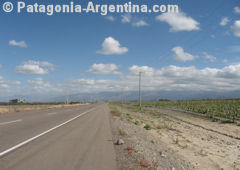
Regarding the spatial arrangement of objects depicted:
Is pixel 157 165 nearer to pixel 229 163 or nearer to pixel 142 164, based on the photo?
pixel 142 164

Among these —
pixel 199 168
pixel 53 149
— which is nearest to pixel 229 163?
pixel 199 168

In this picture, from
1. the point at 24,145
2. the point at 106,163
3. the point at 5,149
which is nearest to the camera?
the point at 106,163

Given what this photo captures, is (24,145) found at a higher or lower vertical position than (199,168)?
higher

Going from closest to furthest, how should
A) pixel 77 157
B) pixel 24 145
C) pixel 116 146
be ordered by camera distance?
pixel 77 157 < pixel 24 145 < pixel 116 146

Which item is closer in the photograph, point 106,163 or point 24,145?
point 106,163

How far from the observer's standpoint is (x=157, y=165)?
6227 millimetres

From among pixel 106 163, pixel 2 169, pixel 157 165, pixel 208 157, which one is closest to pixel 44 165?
pixel 2 169

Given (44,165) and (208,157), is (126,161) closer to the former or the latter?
(44,165)

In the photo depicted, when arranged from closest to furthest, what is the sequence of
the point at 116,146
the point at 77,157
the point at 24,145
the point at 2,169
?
1. the point at 2,169
2. the point at 77,157
3. the point at 24,145
4. the point at 116,146

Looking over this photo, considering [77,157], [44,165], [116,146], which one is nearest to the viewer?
[44,165]

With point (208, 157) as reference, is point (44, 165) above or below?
above

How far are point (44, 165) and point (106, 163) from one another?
1.73m

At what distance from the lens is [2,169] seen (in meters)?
5.15

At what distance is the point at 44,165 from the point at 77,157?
1195 millimetres
